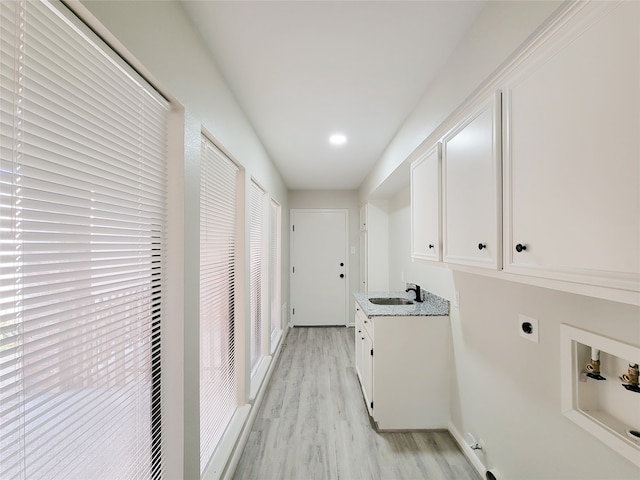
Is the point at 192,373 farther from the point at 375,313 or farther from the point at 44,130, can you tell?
the point at 375,313

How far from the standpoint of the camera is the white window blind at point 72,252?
0.60m

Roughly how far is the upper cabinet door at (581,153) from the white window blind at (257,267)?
2.13 m

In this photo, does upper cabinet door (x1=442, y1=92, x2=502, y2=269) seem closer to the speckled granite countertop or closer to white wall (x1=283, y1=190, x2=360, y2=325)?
the speckled granite countertop

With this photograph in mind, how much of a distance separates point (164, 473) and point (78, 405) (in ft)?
2.14

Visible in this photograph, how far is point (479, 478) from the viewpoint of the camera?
1736 mm

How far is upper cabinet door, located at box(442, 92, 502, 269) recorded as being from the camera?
111 cm

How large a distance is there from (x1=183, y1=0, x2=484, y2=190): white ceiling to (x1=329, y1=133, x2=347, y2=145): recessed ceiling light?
10 centimetres

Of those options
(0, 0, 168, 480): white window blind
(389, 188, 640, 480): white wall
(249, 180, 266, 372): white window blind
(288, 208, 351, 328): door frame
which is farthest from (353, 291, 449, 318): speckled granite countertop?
(288, 208, 351, 328): door frame

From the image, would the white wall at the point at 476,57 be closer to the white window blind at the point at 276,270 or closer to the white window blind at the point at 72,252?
the white window blind at the point at 72,252

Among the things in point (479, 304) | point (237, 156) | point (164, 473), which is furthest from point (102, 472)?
point (479, 304)

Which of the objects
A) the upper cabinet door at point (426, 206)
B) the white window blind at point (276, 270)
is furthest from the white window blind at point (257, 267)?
the upper cabinet door at point (426, 206)

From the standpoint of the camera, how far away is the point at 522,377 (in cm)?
142

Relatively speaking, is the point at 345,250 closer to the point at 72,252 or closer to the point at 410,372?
the point at 410,372

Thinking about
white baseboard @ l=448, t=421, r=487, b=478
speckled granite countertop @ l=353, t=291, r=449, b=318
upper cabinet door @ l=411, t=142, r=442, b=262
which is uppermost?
upper cabinet door @ l=411, t=142, r=442, b=262
